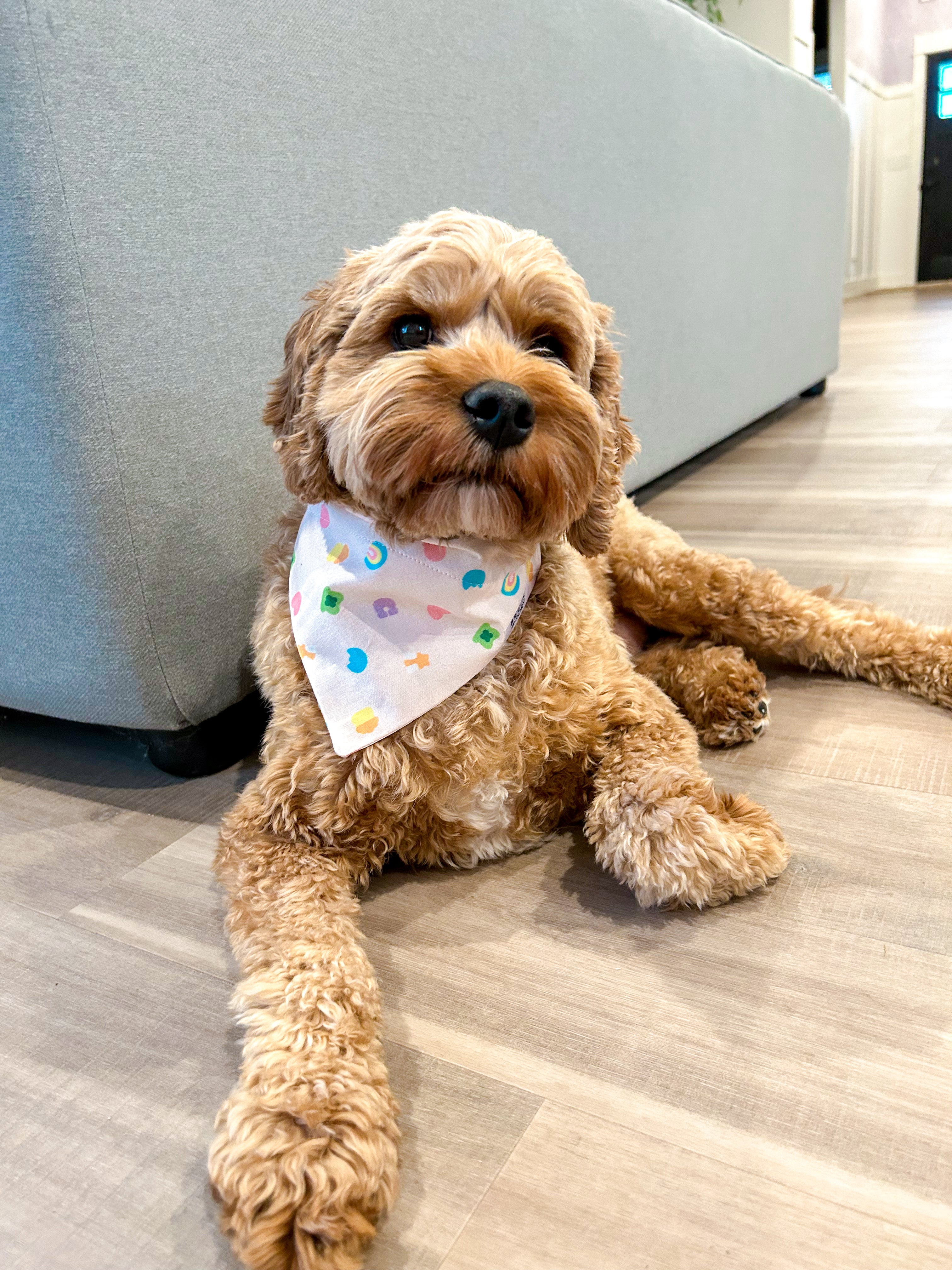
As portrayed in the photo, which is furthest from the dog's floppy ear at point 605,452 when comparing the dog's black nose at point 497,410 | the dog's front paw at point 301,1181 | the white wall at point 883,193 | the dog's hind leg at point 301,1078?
the white wall at point 883,193

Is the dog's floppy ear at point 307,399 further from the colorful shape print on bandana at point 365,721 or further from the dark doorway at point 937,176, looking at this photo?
the dark doorway at point 937,176

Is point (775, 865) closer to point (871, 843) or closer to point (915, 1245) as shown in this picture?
point (871, 843)

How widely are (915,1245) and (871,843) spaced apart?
58 cm

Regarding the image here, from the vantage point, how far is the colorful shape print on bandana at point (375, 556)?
4.04ft

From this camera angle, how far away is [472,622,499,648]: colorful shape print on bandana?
4.14 ft

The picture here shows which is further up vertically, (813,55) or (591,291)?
(813,55)

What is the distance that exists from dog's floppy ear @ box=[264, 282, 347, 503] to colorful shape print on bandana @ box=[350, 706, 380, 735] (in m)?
0.29

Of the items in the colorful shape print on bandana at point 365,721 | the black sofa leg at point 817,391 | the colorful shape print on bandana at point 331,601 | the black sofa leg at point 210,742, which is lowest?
the black sofa leg at point 817,391

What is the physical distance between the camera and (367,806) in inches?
48.5

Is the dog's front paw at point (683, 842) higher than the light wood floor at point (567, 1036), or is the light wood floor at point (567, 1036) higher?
the dog's front paw at point (683, 842)

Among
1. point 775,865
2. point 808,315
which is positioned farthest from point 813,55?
point 775,865

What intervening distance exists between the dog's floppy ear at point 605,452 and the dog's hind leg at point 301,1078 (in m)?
0.56

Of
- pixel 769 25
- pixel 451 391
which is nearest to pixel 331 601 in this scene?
pixel 451 391

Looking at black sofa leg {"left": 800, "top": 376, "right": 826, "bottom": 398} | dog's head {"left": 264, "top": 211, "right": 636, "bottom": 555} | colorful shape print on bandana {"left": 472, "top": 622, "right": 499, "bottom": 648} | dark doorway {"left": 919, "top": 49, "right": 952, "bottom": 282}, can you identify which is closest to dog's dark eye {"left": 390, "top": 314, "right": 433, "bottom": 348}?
dog's head {"left": 264, "top": 211, "right": 636, "bottom": 555}
